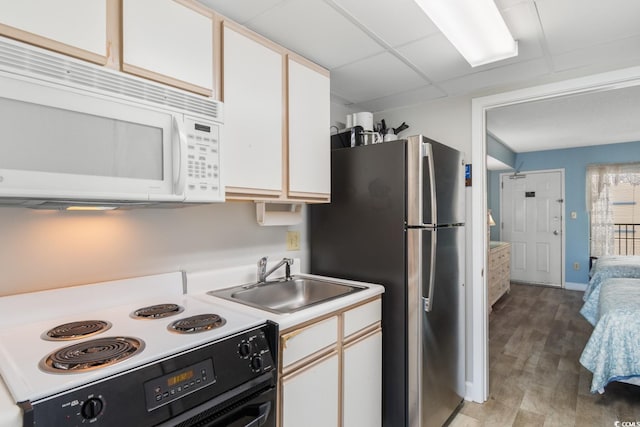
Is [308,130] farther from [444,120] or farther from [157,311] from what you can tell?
[444,120]

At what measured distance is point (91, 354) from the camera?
97cm

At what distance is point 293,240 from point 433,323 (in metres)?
1.00

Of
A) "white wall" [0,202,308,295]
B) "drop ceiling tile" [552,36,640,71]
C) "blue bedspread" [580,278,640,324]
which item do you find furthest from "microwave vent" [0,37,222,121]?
"blue bedspread" [580,278,640,324]

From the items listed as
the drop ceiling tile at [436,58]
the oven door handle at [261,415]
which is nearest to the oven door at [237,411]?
the oven door handle at [261,415]

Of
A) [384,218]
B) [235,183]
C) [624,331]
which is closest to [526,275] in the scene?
[624,331]

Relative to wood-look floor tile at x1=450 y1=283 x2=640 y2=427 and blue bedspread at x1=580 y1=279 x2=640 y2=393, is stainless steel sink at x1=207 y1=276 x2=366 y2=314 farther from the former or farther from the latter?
blue bedspread at x1=580 y1=279 x2=640 y2=393

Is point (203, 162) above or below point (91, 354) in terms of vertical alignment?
above

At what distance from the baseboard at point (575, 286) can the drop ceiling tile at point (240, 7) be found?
6420 mm

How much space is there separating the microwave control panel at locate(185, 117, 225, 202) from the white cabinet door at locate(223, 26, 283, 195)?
0.54ft

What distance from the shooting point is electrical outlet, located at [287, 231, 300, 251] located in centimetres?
229

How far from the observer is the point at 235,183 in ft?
5.04

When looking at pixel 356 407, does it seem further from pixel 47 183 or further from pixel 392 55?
pixel 392 55

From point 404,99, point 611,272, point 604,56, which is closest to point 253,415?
point 404,99

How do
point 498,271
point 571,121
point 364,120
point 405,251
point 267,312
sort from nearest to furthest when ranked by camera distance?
1. point 267,312
2. point 405,251
3. point 364,120
4. point 571,121
5. point 498,271
